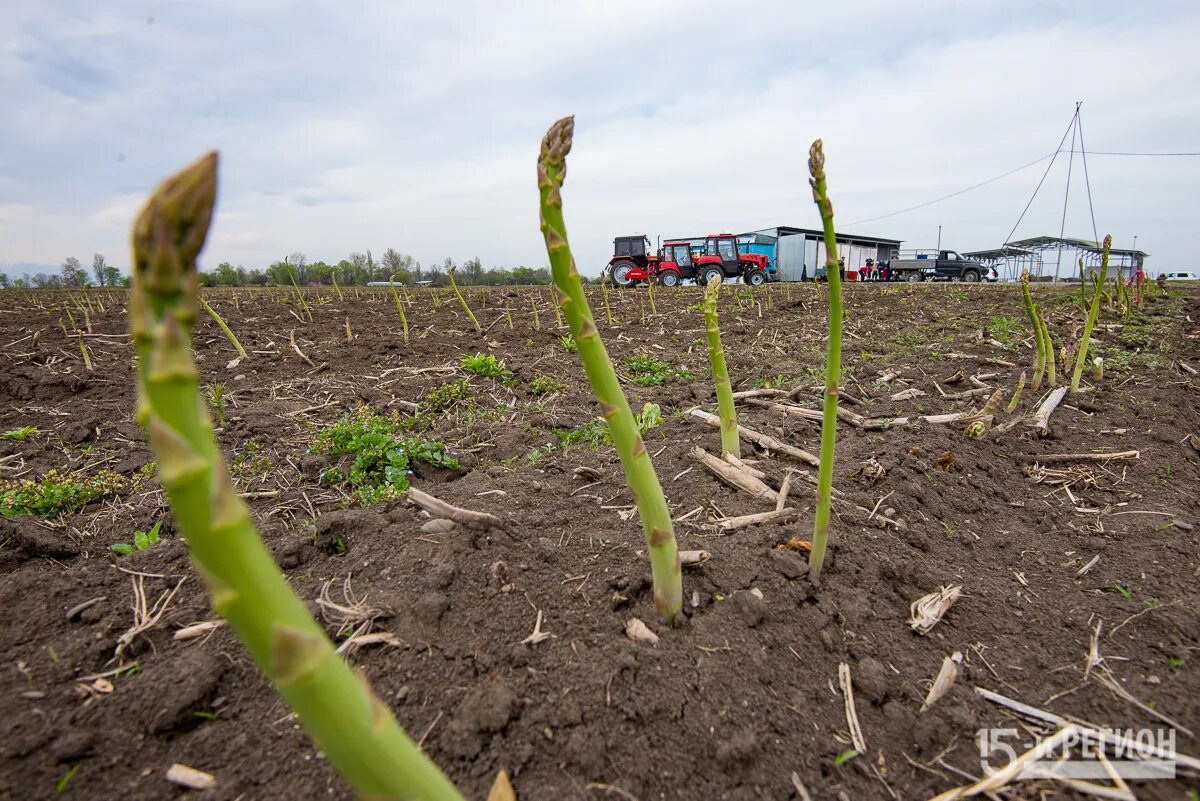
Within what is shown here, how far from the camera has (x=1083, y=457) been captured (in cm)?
391

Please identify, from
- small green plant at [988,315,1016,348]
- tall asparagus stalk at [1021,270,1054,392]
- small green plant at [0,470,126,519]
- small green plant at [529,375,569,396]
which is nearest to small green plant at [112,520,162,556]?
small green plant at [0,470,126,519]

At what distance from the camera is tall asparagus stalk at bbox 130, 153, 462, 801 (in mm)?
750

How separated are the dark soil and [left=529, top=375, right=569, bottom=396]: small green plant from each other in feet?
3.71

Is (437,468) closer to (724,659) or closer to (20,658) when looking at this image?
(20,658)

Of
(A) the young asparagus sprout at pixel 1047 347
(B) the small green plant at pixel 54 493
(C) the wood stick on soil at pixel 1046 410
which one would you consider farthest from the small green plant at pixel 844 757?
(A) the young asparagus sprout at pixel 1047 347

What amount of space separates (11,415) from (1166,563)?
8.59 meters

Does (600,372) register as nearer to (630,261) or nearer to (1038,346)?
(1038,346)

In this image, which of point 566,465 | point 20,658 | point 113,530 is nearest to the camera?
point 20,658

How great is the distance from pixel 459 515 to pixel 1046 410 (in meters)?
4.76

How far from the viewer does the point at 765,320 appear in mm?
11602

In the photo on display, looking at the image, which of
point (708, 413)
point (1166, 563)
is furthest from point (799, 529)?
point (708, 413)

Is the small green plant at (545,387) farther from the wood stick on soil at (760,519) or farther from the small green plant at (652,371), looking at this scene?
the wood stick on soil at (760,519)

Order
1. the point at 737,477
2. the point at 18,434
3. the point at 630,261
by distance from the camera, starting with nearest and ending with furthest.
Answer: the point at 737,477
the point at 18,434
the point at 630,261

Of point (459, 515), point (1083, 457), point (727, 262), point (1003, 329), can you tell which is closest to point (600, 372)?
point (459, 515)
